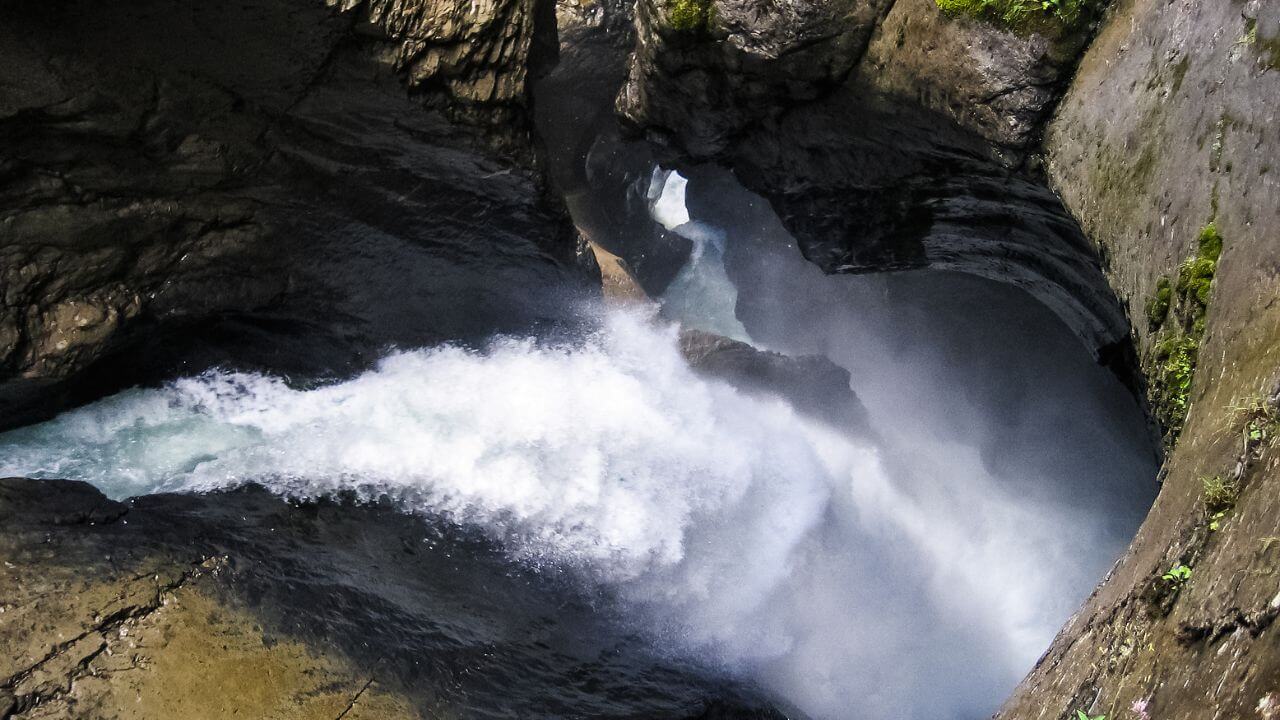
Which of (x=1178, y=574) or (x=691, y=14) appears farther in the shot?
(x=691, y=14)

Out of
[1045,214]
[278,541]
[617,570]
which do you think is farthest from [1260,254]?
[278,541]

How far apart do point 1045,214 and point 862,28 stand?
6.99 feet

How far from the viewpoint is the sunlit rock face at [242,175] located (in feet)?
21.8

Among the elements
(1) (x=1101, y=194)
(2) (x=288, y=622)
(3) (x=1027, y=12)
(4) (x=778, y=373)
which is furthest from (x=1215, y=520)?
(4) (x=778, y=373)

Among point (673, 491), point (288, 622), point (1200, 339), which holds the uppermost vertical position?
point (1200, 339)

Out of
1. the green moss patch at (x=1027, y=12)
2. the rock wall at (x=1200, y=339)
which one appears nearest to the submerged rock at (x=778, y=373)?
the green moss patch at (x=1027, y=12)

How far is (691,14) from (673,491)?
15.2 feet

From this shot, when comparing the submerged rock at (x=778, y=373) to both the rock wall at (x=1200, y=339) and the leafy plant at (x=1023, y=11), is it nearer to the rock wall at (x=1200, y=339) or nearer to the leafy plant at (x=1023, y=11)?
the leafy plant at (x=1023, y=11)

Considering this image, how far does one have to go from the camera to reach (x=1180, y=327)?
4.30 m

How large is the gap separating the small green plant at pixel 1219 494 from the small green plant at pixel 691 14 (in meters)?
5.87

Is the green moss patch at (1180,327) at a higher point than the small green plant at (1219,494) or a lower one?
higher

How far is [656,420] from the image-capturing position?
998cm

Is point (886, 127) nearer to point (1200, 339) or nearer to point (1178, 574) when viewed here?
point (1200, 339)

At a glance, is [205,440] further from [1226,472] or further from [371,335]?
[1226,472]
